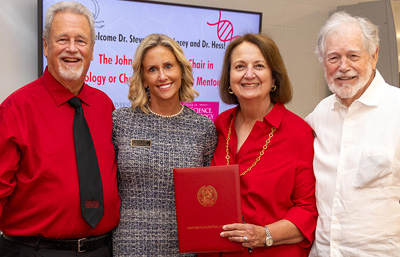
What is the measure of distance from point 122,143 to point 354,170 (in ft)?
3.23

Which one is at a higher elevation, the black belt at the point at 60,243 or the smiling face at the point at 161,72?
the smiling face at the point at 161,72

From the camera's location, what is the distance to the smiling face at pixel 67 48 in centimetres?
180

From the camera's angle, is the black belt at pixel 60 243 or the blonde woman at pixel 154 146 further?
the blonde woman at pixel 154 146

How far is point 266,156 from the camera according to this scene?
1.89 m

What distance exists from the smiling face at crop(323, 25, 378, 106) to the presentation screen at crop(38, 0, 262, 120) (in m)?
1.85

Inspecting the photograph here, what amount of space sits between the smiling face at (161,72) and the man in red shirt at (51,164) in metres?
0.29

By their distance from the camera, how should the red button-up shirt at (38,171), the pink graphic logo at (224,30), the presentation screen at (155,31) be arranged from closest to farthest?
the red button-up shirt at (38,171)
the presentation screen at (155,31)
the pink graphic logo at (224,30)

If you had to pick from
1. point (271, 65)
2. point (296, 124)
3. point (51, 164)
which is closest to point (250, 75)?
point (271, 65)

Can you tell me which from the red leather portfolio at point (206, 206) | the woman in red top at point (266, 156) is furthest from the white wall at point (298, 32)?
the red leather portfolio at point (206, 206)

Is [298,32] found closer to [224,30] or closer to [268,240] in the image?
[224,30]

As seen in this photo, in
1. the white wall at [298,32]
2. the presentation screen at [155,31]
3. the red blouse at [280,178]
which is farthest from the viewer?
the white wall at [298,32]

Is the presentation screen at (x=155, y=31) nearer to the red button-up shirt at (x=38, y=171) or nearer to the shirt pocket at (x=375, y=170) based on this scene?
the red button-up shirt at (x=38, y=171)

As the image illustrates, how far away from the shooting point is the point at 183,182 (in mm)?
1748

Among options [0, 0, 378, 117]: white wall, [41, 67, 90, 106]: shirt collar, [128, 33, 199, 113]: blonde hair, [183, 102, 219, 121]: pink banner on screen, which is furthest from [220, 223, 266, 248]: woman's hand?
[0, 0, 378, 117]: white wall
